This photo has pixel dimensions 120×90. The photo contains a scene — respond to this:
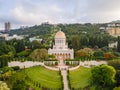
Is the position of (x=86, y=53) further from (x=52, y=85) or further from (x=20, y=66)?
(x=52, y=85)

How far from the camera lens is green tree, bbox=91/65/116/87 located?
4809cm

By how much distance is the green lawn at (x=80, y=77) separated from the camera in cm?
4981

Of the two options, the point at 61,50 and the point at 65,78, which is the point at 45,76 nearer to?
the point at 65,78

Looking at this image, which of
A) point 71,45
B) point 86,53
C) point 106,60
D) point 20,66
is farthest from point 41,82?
point 71,45

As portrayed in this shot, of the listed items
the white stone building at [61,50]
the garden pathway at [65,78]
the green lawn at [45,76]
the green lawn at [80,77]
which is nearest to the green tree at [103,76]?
the green lawn at [80,77]

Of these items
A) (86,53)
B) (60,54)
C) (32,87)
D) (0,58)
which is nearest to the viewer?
(32,87)

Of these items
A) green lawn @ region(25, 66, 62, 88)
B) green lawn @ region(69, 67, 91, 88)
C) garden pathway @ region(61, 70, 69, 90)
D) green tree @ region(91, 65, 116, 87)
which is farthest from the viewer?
green lawn @ region(25, 66, 62, 88)

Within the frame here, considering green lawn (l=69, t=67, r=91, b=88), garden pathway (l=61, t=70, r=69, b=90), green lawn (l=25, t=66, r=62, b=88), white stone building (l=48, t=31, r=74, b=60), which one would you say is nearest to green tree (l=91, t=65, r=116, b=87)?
green lawn (l=69, t=67, r=91, b=88)

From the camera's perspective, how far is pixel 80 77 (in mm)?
53844

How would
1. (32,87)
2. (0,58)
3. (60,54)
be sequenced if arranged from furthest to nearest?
(60,54), (0,58), (32,87)

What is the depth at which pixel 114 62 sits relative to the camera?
57438 millimetres

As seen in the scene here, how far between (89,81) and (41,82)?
24.2 ft

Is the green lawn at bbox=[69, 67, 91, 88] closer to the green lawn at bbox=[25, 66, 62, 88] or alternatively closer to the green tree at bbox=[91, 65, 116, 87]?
the green tree at bbox=[91, 65, 116, 87]

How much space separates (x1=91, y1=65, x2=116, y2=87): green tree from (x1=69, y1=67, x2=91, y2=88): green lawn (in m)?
1.71
